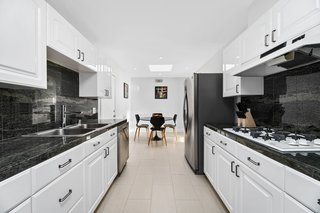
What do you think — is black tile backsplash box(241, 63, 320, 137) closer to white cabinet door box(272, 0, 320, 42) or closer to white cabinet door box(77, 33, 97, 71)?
white cabinet door box(272, 0, 320, 42)

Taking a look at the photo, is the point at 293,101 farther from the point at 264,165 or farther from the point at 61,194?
the point at 61,194

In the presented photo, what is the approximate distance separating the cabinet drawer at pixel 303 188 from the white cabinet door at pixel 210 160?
1356mm

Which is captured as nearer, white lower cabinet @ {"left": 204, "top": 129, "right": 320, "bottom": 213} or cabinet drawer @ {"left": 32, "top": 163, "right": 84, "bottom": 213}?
white lower cabinet @ {"left": 204, "top": 129, "right": 320, "bottom": 213}

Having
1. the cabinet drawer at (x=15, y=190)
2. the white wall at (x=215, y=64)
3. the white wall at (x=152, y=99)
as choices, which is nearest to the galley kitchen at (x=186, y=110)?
the cabinet drawer at (x=15, y=190)

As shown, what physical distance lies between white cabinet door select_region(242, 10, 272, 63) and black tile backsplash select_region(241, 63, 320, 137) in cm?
39

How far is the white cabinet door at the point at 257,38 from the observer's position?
158cm

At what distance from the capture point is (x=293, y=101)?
1.67 m

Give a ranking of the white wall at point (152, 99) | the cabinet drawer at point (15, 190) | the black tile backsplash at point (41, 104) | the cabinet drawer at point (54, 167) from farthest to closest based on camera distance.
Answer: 1. the white wall at point (152, 99)
2. the black tile backsplash at point (41, 104)
3. the cabinet drawer at point (54, 167)
4. the cabinet drawer at point (15, 190)

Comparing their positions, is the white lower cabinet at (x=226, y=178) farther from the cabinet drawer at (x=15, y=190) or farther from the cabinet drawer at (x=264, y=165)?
the cabinet drawer at (x=15, y=190)

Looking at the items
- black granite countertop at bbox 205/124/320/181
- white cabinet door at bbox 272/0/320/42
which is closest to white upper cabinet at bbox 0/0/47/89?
black granite countertop at bbox 205/124/320/181

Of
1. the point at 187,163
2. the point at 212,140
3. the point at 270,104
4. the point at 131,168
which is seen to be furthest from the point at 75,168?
the point at 187,163

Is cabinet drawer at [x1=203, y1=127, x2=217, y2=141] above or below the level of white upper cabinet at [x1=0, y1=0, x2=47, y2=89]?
below

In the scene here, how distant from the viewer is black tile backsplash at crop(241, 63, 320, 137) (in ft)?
4.75

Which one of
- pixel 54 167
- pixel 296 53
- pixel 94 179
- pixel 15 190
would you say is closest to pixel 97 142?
pixel 94 179
